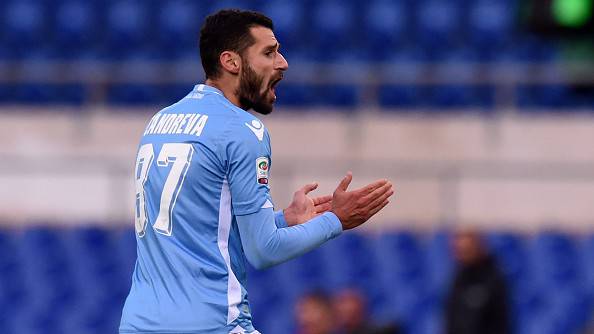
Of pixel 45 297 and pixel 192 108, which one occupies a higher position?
pixel 192 108

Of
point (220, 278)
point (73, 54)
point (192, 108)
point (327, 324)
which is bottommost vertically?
point (327, 324)

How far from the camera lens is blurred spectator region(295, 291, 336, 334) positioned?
398 inches

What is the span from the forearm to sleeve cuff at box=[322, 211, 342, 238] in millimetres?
93

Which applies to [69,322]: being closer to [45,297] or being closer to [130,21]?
[45,297]

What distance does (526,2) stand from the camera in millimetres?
7914

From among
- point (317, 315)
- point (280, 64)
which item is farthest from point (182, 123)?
point (317, 315)

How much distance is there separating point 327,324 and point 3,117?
215 inches

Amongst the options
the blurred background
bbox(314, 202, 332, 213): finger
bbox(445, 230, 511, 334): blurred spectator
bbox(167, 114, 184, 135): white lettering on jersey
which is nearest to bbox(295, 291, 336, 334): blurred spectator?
bbox(445, 230, 511, 334): blurred spectator

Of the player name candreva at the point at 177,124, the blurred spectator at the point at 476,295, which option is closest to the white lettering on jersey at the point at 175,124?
the player name candreva at the point at 177,124

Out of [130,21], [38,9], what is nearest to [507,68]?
[130,21]

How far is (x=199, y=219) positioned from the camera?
185 inches

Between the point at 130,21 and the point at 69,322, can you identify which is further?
the point at 130,21

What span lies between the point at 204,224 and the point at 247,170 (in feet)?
0.79

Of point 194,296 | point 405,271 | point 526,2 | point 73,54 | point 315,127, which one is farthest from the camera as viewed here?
point 73,54
